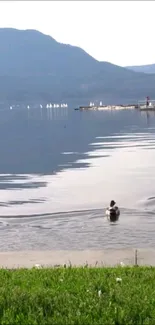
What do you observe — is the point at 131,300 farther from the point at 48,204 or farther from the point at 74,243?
the point at 48,204

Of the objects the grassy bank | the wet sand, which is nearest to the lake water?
the wet sand

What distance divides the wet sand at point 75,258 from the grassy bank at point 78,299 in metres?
5.97

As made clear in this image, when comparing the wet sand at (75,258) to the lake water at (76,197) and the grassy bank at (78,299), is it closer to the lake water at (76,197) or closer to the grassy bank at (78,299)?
the lake water at (76,197)

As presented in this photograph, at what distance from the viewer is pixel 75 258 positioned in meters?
20.0

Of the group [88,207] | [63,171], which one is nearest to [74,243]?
[88,207]

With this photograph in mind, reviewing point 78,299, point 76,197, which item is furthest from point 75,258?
point 76,197

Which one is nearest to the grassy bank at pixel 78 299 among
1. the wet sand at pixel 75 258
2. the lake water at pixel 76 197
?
the wet sand at pixel 75 258

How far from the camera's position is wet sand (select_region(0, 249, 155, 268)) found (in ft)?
62.1

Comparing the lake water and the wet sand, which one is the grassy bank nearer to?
the wet sand

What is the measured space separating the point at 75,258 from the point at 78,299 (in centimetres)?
1007

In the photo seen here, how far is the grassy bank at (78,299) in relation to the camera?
8906mm

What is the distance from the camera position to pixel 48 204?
31.4 meters

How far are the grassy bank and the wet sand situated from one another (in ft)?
19.6

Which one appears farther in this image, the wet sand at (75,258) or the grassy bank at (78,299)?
the wet sand at (75,258)
